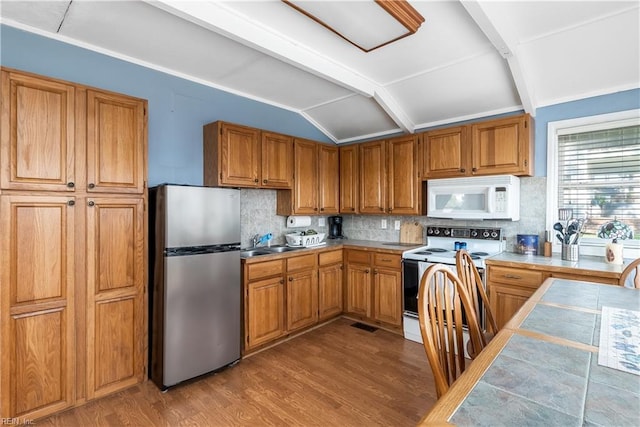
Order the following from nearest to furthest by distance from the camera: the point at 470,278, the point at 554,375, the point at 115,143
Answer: the point at 554,375, the point at 470,278, the point at 115,143

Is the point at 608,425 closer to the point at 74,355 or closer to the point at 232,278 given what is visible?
the point at 232,278

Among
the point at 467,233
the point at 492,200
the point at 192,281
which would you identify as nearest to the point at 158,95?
the point at 192,281

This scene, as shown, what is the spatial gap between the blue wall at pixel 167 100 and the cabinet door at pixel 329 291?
1663 mm

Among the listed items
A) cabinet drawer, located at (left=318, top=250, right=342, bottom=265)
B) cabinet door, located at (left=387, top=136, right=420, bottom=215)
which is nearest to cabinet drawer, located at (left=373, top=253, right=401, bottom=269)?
cabinet drawer, located at (left=318, top=250, right=342, bottom=265)

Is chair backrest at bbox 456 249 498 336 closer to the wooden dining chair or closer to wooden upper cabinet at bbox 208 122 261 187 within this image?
the wooden dining chair

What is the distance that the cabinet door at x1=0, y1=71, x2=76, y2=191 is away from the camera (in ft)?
6.08

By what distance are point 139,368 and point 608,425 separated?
2.68m

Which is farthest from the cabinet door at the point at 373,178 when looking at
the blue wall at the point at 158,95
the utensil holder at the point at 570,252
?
the utensil holder at the point at 570,252

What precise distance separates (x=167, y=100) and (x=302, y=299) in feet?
7.48

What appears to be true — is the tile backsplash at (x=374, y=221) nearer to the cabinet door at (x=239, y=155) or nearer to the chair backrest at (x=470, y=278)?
A: the cabinet door at (x=239, y=155)

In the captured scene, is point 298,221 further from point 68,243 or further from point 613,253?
point 613,253

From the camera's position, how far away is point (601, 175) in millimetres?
2887

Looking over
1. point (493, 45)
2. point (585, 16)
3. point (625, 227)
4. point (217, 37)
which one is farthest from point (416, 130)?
point (217, 37)

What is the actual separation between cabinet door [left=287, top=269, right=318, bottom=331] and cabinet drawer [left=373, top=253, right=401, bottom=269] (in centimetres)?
68
